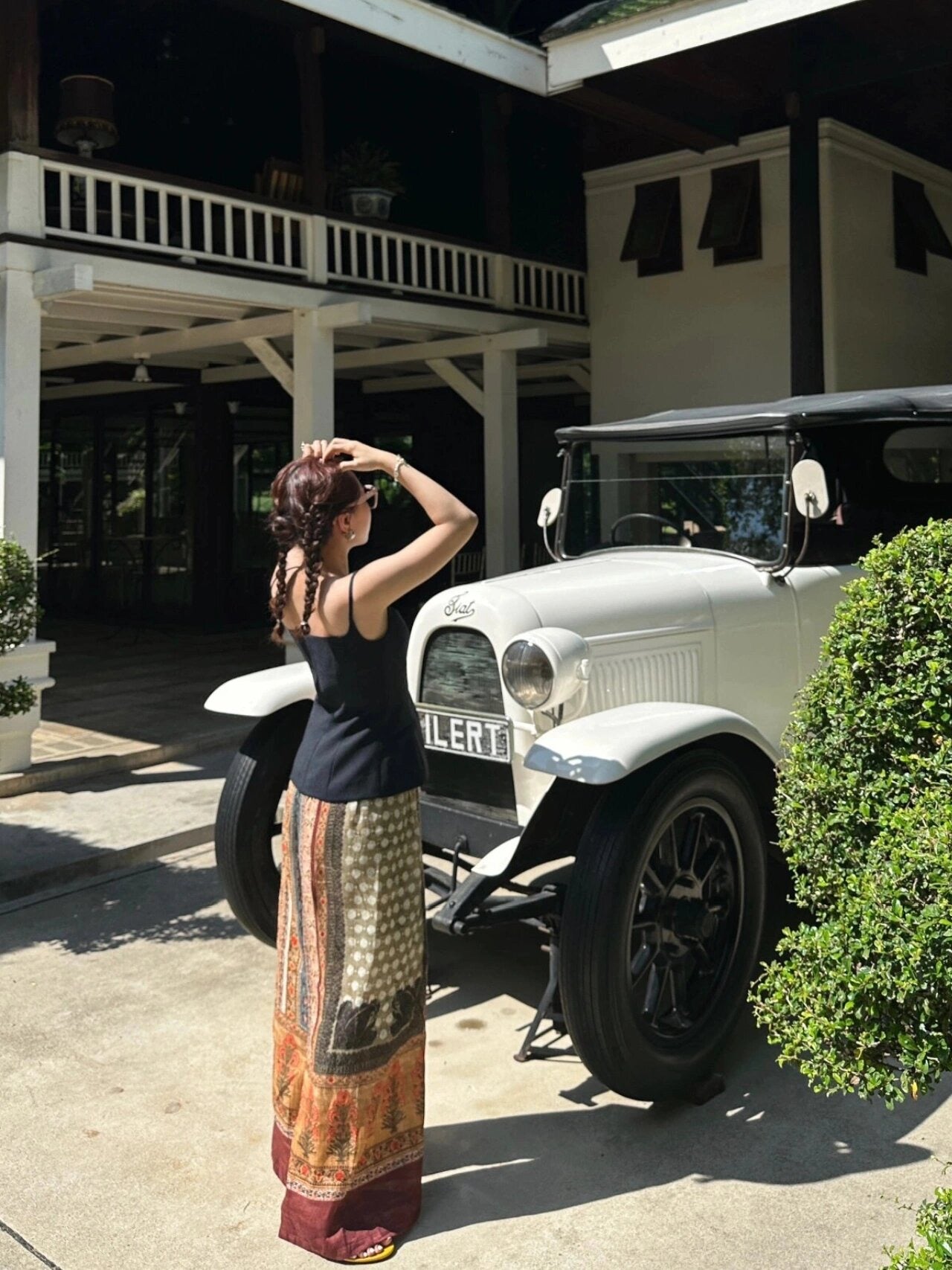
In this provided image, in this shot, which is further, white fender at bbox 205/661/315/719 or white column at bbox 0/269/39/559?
white column at bbox 0/269/39/559

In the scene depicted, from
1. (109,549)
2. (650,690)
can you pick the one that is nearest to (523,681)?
(650,690)

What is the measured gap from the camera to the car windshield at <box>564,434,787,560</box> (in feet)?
16.9

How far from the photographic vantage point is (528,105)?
43.3 feet

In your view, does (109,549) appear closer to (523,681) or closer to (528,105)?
(528,105)

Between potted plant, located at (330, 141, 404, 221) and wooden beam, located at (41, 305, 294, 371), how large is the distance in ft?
5.25

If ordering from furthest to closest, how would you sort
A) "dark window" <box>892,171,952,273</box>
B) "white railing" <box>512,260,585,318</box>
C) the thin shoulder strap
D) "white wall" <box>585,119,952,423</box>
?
"dark window" <box>892,171,952,273</box>, "white railing" <box>512,260,585,318</box>, "white wall" <box>585,119,952,423</box>, the thin shoulder strap

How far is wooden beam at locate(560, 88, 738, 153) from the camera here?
1077cm

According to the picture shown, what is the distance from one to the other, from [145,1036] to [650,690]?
2187mm

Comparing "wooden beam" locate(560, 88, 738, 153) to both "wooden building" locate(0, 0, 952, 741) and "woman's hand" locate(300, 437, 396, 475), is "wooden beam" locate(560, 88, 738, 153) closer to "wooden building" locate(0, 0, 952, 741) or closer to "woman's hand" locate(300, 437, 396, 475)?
"wooden building" locate(0, 0, 952, 741)

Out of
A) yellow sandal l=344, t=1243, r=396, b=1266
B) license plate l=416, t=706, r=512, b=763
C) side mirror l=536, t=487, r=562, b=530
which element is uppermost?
side mirror l=536, t=487, r=562, b=530

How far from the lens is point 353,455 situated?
328 centimetres

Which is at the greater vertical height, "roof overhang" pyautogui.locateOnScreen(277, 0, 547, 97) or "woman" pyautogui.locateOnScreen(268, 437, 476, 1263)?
"roof overhang" pyautogui.locateOnScreen(277, 0, 547, 97)

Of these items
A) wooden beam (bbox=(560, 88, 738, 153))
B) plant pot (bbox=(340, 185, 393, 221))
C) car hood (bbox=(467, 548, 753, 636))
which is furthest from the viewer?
plant pot (bbox=(340, 185, 393, 221))

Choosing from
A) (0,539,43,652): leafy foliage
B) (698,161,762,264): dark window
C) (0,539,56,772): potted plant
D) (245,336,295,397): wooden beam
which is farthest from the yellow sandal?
(698,161,762,264): dark window
